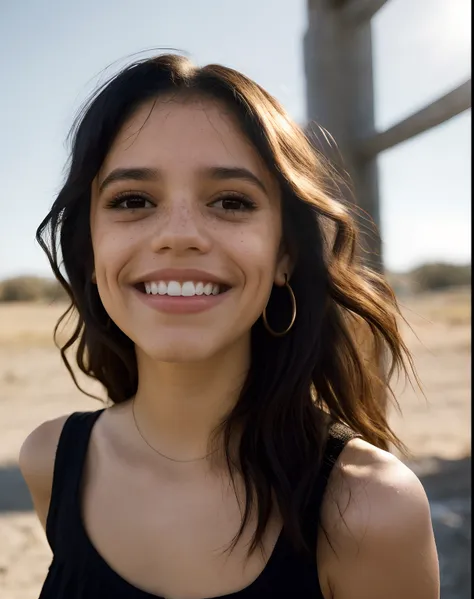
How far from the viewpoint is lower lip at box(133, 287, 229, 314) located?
113 cm

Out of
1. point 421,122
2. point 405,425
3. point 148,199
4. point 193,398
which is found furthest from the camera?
point 405,425

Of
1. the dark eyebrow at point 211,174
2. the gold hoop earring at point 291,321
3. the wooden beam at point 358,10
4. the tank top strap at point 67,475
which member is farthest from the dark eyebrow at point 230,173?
the wooden beam at point 358,10

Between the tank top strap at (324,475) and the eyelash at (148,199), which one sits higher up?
the eyelash at (148,199)

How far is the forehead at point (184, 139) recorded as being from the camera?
1.15 m

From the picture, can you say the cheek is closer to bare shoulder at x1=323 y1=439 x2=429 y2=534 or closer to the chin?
the chin

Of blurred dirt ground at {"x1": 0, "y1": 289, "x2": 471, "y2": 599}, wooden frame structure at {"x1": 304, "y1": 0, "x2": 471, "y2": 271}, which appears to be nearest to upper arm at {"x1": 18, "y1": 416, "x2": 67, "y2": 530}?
blurred dirt ground at {"x1": 0, "y1": 289, "x2": 471, "y2": 599}

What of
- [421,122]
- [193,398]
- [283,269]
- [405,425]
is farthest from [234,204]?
[405,425]

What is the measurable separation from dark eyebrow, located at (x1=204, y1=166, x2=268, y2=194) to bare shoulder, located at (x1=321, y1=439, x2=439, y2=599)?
0.56 metres

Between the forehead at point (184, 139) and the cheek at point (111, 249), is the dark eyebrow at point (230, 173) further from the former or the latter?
the cheek at point (111, 249)

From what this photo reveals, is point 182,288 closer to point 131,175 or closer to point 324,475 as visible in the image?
A: point 131,175

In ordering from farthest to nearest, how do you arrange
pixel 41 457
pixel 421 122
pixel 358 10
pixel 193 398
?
pixel 358 10 < pixel 421 122 < pixel 41 457 < pixel 193 398

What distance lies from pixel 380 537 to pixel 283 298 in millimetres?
514

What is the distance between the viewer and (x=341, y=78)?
217 centimetres

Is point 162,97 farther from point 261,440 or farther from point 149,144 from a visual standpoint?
point 261,440
